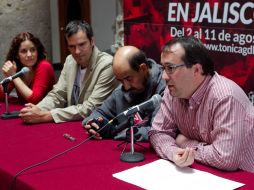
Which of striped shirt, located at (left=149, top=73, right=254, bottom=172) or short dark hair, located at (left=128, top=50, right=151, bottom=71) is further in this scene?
short dark hair, located at (left=128, top=50, right=151, bottom=71)

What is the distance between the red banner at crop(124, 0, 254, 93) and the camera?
96.0 inches

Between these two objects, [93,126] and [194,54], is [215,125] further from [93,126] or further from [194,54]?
[93,126]

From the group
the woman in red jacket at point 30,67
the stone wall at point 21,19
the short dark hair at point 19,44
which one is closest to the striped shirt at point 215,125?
the woman in red jacket at point 30,67

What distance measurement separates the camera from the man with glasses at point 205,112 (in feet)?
5.86

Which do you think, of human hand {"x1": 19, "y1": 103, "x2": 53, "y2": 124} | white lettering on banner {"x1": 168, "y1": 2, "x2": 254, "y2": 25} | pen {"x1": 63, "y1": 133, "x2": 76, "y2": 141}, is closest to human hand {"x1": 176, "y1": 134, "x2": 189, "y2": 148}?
pen {"x1": 63, "y1": 133, "x2": 76, "y2": 141}

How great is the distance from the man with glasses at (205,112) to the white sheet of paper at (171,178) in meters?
0.05

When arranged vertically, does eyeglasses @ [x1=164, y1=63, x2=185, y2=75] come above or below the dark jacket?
above

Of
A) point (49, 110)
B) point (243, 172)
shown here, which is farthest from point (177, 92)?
point (49, 110)

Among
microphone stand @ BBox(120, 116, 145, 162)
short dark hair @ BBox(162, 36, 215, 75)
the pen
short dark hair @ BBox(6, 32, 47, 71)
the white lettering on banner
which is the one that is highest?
the white lettering on banner

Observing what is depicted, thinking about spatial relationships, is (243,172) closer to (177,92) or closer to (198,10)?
(177,92)

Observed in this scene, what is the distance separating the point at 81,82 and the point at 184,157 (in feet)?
4.44

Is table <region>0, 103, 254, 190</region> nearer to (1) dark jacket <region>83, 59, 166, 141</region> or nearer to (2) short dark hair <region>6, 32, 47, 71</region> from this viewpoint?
(1) dark jacket <region>83, 59, 166, 141</region>

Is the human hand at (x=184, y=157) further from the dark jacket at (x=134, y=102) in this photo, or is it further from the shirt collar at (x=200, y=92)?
the dark jacket at (x=134, y=102)

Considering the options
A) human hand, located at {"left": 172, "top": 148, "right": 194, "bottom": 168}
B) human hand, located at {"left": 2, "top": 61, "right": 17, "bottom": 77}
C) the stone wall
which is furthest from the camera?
the stone wall
